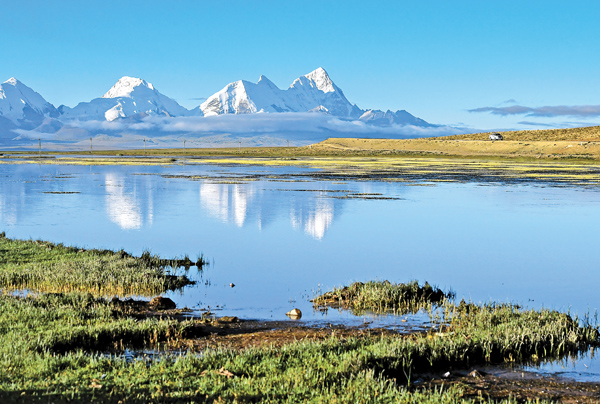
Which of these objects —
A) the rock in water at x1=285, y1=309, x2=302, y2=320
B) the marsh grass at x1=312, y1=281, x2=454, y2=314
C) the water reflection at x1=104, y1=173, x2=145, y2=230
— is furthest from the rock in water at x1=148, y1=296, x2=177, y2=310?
the water reflection at x1=104, y1=173, x2=145, y2=230

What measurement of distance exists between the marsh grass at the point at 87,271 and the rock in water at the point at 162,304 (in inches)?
70.4

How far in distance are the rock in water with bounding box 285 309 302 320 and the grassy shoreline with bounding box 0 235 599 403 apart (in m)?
2.18

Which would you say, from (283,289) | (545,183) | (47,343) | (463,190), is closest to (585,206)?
(463,190)

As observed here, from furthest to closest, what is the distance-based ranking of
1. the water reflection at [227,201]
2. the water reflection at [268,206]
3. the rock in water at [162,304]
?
the water reflection at [227,201] < the water reflection at [268,206] < the rock in water at [162,304]

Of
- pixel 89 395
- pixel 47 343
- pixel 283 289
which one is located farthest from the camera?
pixel 283 289

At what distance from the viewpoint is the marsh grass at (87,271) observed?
1706 centimetres

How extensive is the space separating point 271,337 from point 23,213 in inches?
1117

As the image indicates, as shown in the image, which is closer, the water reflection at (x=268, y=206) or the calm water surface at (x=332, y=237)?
the calm water surface at (x=332, y=237)

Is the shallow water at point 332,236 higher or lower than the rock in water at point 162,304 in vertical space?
lower

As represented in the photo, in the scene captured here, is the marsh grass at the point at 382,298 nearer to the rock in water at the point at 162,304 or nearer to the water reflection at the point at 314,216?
the rock in water at the point at 162,304

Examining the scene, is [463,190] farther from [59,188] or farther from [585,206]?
[59,188]

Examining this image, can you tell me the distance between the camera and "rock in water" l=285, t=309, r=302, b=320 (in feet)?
47.6

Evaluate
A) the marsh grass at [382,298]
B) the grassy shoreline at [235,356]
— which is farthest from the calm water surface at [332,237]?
the grassy shoreline at [235,356]

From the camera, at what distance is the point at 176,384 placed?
29.2ft
